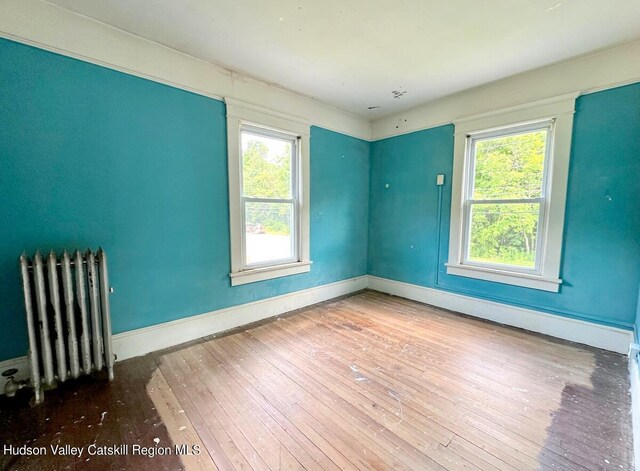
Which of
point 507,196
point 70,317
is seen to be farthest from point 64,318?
point 507,196

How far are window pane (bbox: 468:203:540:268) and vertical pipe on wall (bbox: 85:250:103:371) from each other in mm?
3737

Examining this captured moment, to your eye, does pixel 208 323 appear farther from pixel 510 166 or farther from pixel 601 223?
pixel 601 223

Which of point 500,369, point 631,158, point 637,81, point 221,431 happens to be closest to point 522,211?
point 631,158

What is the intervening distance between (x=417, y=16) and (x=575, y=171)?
2.08 meters

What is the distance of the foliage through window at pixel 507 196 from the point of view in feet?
9.10

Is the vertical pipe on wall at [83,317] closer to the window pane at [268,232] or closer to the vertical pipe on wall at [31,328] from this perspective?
Result: the vertical pipe on wall at [31,328]

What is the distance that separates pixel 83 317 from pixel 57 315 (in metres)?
0.13

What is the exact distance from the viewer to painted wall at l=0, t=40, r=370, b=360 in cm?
180

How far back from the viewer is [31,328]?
1.66 metres

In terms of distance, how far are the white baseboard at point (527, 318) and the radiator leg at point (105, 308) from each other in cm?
340

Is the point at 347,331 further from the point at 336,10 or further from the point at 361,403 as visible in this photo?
the point at 336,10

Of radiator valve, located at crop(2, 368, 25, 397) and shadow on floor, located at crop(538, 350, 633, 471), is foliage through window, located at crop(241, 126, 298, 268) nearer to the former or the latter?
radiator valve, located at crop(2, 368, 25, 397)

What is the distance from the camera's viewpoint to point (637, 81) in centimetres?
223

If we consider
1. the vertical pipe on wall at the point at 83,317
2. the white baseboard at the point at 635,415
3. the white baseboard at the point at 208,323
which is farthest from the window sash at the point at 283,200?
the white baseboard at the point at 635,415
